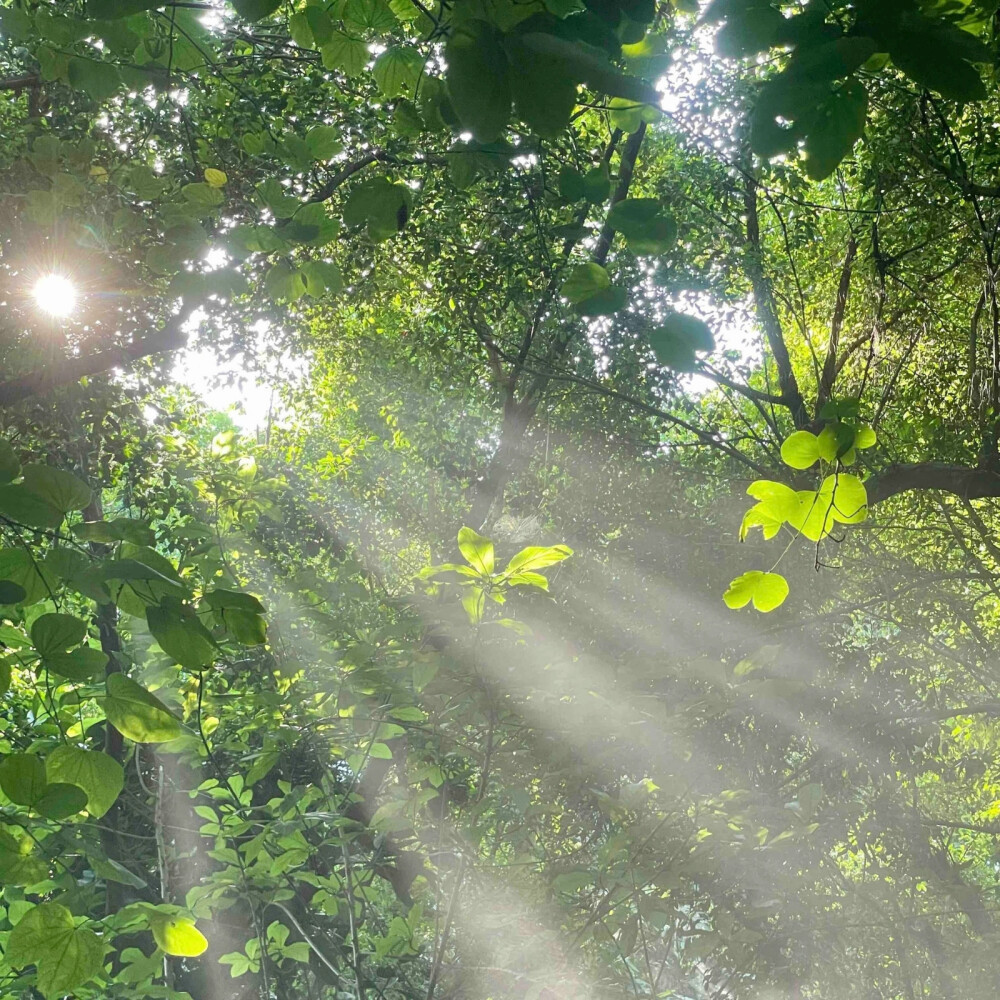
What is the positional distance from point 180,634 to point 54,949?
11.5 inches

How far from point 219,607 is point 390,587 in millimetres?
3370

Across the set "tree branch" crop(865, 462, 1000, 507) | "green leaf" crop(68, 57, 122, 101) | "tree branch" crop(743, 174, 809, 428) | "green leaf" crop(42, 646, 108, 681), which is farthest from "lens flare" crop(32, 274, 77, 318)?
"tree branch" crop(865, 462, 1000, 507)

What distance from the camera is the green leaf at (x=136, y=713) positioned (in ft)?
2.00

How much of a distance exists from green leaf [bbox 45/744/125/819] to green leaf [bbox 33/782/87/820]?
0.16 feet

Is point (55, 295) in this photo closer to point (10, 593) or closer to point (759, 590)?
point (10, 593)

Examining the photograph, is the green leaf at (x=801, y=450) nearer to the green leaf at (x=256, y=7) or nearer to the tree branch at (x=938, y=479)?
the green leaf at (x=256, y=7)

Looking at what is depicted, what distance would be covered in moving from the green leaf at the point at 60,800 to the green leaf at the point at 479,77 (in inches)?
21.0

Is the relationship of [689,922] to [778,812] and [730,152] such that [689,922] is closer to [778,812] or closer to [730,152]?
[778,812]

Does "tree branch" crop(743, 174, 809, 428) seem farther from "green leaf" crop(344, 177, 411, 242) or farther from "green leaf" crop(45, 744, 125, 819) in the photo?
"green leaf" crop(45, 744, 125, 819)

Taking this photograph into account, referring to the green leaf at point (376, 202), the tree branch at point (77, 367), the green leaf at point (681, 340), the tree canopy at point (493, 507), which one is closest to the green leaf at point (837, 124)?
the tree canopy at point (493, 507)

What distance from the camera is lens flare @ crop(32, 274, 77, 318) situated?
7.55 ft

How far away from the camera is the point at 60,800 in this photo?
0.58 m

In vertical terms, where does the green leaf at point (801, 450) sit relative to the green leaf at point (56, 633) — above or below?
above

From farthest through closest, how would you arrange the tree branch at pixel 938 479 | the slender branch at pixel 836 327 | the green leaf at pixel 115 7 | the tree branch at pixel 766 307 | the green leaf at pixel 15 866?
the slender branch at pixel 836 327 < the tree branch at pixel 766 307 < the tree branch at pixel 938 479 < the green leaf at pixel 15 866 < the green leaf at pixel 115 7
